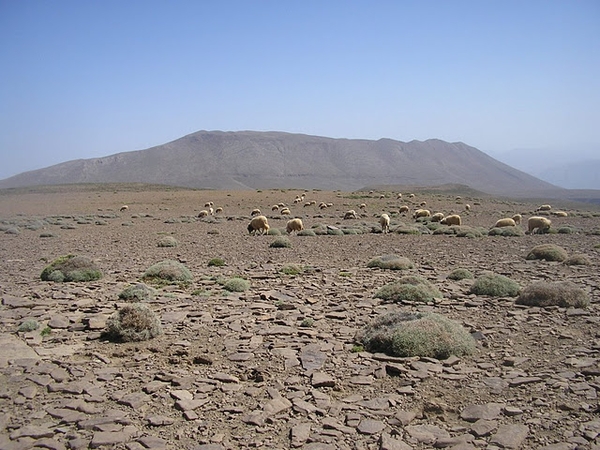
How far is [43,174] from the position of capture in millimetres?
156500

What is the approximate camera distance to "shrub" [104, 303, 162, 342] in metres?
7.37

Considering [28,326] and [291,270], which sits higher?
[28,326]

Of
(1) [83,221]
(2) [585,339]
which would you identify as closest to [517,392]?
(2) [585,339]

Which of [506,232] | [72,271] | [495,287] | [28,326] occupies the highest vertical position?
[72,271]

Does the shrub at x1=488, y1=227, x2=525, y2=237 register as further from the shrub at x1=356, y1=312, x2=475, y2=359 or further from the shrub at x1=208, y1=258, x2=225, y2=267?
the shrub at x1=356, y1=312, x2=475, y2=359

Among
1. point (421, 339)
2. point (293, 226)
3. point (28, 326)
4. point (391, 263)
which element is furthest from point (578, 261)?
point (293, 226)

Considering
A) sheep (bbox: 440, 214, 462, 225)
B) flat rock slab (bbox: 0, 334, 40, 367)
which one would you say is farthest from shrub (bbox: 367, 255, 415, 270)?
A: sheep (bbox: 440, 214, 462, 225)

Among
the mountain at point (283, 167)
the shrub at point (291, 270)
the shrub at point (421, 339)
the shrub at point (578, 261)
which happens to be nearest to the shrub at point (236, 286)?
the shrub at point (291, 270)

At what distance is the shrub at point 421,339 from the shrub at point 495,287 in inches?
147

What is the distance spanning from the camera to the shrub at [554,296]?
9.15 metres

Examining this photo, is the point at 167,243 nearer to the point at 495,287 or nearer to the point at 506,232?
the point at 495,287

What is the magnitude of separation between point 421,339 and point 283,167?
476 ft

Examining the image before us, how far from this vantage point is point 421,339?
678cm

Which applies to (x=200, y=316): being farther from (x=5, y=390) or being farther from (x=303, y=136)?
(x=303, y=136)
